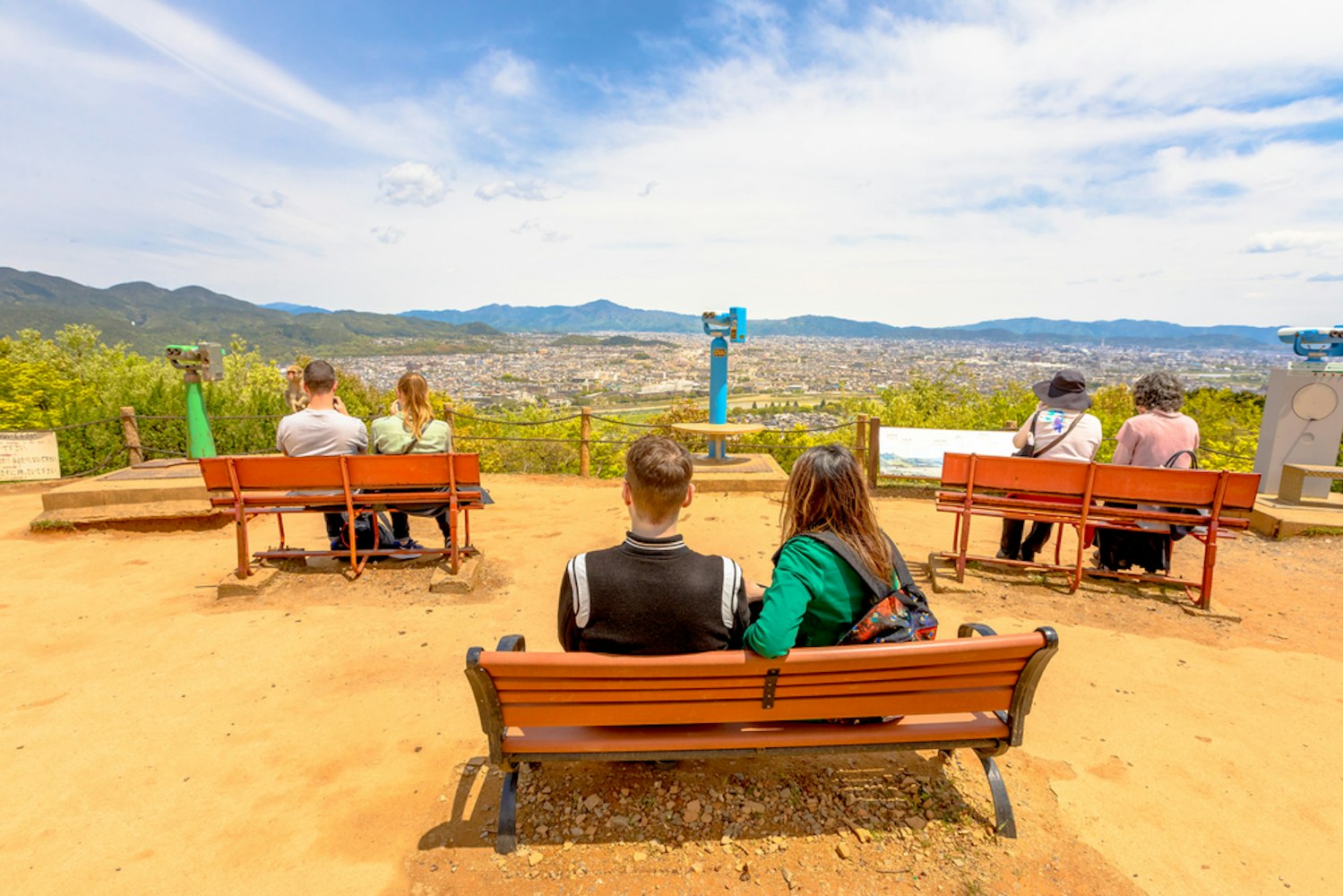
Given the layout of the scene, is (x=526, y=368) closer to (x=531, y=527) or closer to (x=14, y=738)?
(x=531, y=527)

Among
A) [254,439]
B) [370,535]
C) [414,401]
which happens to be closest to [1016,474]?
[414,401]

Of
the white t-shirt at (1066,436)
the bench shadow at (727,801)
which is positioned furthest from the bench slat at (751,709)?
the white t-shirt at (1066,436)

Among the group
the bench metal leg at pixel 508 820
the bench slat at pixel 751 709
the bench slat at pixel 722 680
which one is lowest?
the bench metal leg at pixel 508 820

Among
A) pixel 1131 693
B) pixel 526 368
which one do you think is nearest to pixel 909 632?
pixel 1131 693

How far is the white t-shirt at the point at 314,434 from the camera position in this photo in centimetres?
500

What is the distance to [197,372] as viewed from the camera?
7848 mm

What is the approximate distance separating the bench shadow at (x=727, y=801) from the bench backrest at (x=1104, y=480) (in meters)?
2.65

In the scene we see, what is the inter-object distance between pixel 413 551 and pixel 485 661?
3579 millimetres

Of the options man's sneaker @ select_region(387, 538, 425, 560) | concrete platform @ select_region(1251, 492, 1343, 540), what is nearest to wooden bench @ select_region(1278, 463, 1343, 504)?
concrete platform @ select_region(1251, 492, 1343, 540)

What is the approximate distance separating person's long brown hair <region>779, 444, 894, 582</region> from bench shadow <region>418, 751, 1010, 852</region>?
37.1 inches

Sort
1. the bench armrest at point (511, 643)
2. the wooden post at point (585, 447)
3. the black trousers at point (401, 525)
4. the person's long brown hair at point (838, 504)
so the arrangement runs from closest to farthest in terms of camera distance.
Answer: the person's long brown hair at point (838, 504), the bench armrest at point (511, 643), the black trousers at point (401, 525), the wooden post at point (585, 447)

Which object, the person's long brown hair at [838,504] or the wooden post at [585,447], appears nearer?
the person's long brown hair at [838,504]

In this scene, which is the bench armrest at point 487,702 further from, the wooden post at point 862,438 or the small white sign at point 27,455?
the small white sign at point 27,455

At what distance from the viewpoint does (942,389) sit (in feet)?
58.2
